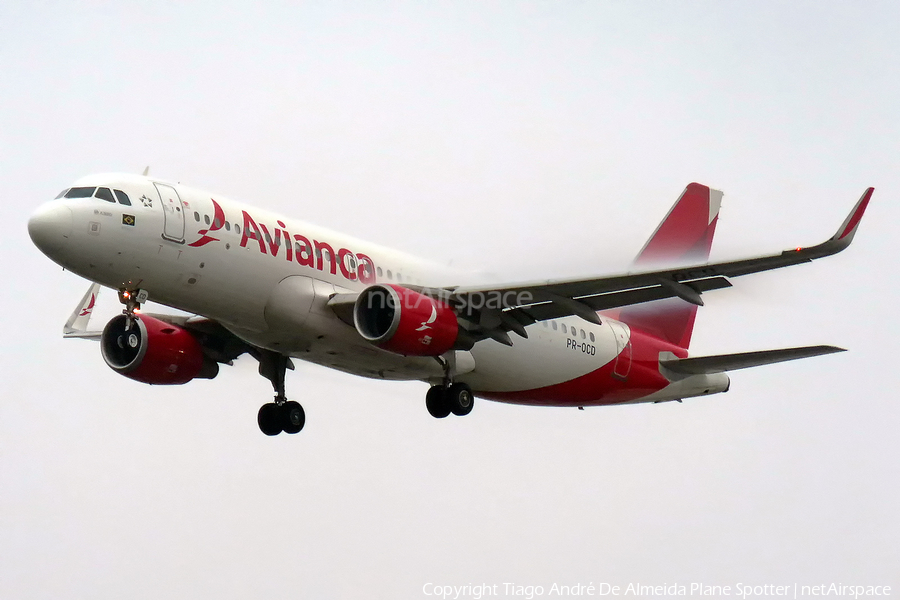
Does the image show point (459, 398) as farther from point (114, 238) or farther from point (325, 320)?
point (114, 238)

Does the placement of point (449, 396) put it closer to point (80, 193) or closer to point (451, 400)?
point (451, 400)

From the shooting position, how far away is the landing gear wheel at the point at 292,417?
3406 cm

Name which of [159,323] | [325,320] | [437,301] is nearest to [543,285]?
[437,301]

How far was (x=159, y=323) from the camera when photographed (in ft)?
108

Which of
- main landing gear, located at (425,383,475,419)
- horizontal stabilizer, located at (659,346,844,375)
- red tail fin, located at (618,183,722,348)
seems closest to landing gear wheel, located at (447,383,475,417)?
main landing gear, located at (425,383,475,419)

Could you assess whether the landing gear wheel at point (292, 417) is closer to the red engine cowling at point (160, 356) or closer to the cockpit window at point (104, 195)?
the red engine cowling at point (160, 356)

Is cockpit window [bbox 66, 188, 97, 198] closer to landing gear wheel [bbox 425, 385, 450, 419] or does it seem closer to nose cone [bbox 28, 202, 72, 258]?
nose cone [bbox 28, 202, 72, 258]

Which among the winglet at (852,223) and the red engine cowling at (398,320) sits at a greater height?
the winglet at (852,223)

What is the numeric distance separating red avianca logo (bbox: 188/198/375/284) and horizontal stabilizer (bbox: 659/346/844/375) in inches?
401

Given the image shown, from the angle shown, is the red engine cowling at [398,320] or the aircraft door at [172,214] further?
the red engine cowling at [398,320]

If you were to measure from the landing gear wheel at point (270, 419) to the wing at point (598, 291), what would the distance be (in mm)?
6636

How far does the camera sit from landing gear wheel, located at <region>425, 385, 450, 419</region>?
104ft

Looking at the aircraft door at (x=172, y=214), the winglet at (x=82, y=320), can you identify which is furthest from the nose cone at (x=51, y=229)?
the winglet at (x=82, y=320)

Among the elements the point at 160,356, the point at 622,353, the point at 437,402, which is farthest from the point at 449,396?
the point at 160,356
